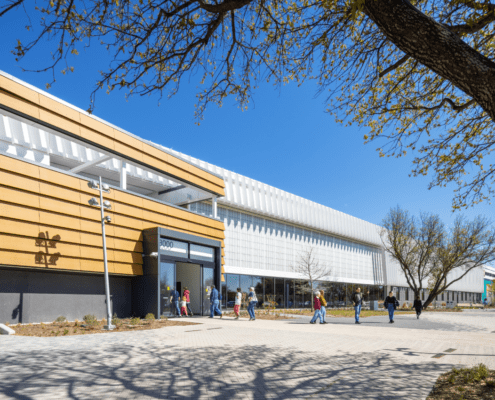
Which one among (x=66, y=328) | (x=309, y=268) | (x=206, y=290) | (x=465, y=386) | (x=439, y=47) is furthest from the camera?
(x=309, y=268)

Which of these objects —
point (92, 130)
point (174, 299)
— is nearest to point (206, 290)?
point (174, 299)

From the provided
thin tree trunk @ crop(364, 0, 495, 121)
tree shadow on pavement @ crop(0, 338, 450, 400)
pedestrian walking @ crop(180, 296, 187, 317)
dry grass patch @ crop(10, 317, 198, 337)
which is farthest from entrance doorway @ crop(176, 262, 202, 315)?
thin tree trunk @ crop(364, 0, 495, 121)

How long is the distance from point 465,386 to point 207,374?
3897 mm

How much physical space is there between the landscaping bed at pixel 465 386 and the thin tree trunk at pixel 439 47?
143 inches

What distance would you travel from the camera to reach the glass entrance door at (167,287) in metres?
19.0

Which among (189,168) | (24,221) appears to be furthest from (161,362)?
(189,168)

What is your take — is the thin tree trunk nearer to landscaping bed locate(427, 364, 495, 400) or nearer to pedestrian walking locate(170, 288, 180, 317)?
landscaping bed locate(427, 364, 495, 400)

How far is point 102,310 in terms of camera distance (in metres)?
17.4

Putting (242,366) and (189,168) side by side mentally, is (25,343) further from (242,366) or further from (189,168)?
(189,168)

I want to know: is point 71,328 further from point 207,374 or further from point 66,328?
point 207,374

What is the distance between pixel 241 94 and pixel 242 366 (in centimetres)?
555

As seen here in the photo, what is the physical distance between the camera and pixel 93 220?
55.0 feet

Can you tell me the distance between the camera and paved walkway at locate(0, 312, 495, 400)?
5828mm

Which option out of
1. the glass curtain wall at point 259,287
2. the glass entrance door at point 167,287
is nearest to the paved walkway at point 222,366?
the glass entrance door at point 167,287
